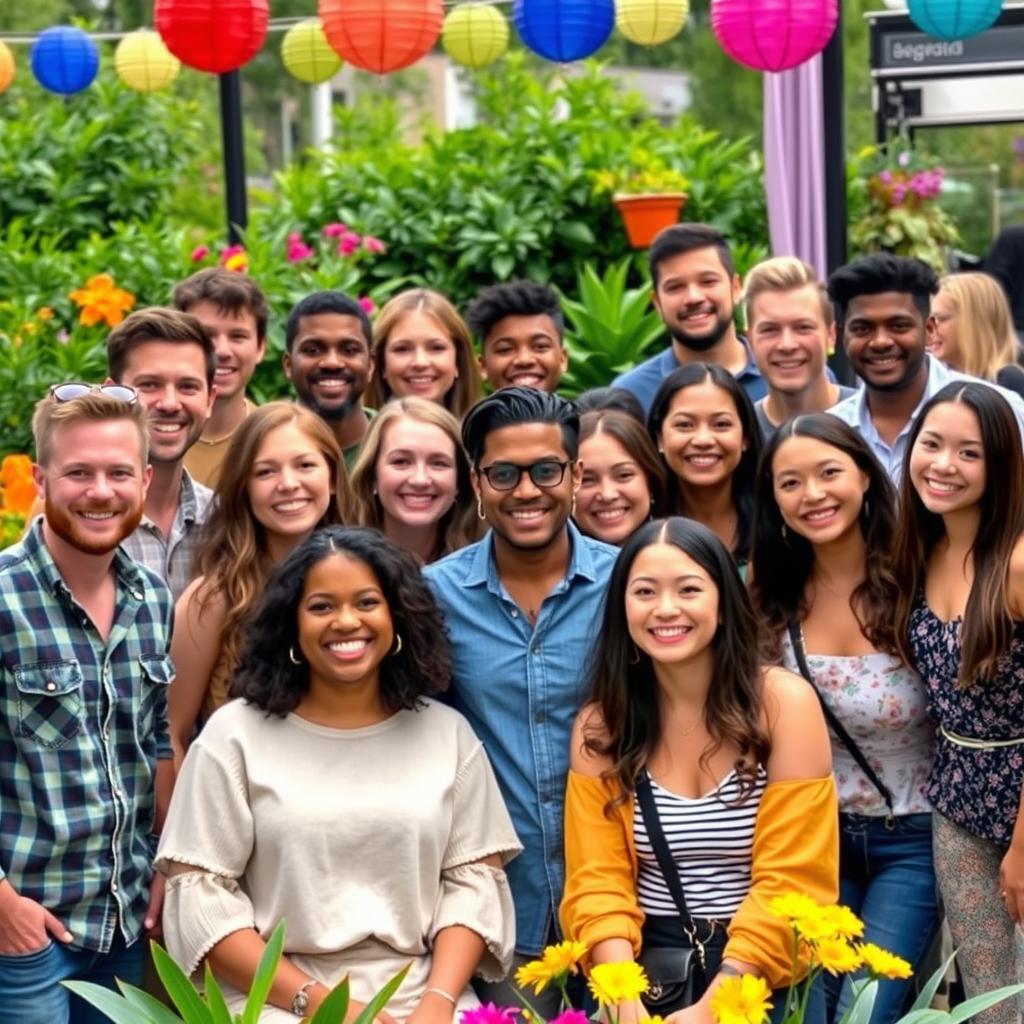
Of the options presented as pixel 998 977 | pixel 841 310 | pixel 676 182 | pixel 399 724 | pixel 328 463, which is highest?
pixel 676 182

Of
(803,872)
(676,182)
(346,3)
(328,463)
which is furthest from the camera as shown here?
(676,182)

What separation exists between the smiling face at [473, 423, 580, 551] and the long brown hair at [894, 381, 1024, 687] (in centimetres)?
81

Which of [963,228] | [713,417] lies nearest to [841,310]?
[713,417]

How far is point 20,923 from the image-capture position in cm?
389

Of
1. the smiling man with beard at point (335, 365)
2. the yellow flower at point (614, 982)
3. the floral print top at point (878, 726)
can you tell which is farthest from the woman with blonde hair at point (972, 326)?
the yellow flower at point (614, 982)

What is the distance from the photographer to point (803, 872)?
3.87 metres

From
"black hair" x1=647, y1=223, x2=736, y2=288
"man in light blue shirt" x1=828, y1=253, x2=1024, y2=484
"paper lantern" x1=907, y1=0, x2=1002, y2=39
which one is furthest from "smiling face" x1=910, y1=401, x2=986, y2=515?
"paper lantern" x1=907, y1=0, x2=1002, y2=39

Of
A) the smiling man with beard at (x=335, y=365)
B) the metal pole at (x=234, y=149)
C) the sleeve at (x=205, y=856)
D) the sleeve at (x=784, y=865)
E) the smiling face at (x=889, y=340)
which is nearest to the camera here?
the sleeve at (x=784, y=865)

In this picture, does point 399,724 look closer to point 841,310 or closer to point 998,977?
point 998,977

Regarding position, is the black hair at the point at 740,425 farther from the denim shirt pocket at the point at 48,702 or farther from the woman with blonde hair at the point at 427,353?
the denim shirt pocket at the point at 48,702

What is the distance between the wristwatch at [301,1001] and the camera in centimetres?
387

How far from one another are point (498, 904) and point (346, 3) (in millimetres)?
4628

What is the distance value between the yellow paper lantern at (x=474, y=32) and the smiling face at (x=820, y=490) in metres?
5.59

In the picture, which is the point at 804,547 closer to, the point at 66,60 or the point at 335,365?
the point at 335,365
